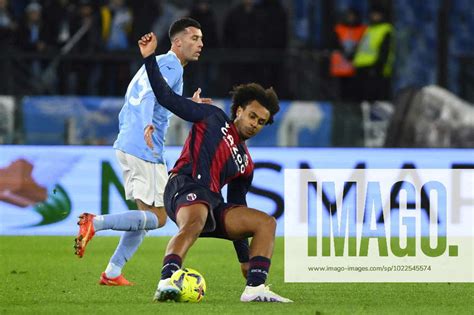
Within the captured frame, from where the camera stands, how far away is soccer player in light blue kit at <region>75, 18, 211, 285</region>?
10508mm

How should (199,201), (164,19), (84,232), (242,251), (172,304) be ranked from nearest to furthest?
(172,304) < (199,201) < (242,251) < (84,232) < (164,19)

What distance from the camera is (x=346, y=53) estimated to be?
1936cm

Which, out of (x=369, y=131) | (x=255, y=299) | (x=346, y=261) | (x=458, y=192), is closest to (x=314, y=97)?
(x=369, y=131)

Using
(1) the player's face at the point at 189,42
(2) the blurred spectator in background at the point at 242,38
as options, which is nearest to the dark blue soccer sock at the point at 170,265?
(1) the player's face at the point at 189,42

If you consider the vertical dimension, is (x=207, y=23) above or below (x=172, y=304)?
above

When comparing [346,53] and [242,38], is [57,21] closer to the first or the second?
[242,38]

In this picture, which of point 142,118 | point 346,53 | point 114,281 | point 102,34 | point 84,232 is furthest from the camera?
point 346,53

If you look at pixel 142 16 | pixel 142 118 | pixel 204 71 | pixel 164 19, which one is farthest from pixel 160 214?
pixel 164 19

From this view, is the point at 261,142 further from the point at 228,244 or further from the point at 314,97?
the point at 228,244

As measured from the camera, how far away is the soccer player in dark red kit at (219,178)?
923 centimetres

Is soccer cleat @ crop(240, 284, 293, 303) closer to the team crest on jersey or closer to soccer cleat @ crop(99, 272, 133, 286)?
the team crest on jersey

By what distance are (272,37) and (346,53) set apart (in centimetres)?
105

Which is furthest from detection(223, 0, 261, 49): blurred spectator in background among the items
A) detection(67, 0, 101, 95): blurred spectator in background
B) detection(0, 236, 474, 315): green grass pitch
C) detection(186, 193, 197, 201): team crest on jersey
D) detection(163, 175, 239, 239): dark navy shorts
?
detection(186, 193, 197, 201): team crest on jersey

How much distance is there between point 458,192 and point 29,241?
4.48 meters
